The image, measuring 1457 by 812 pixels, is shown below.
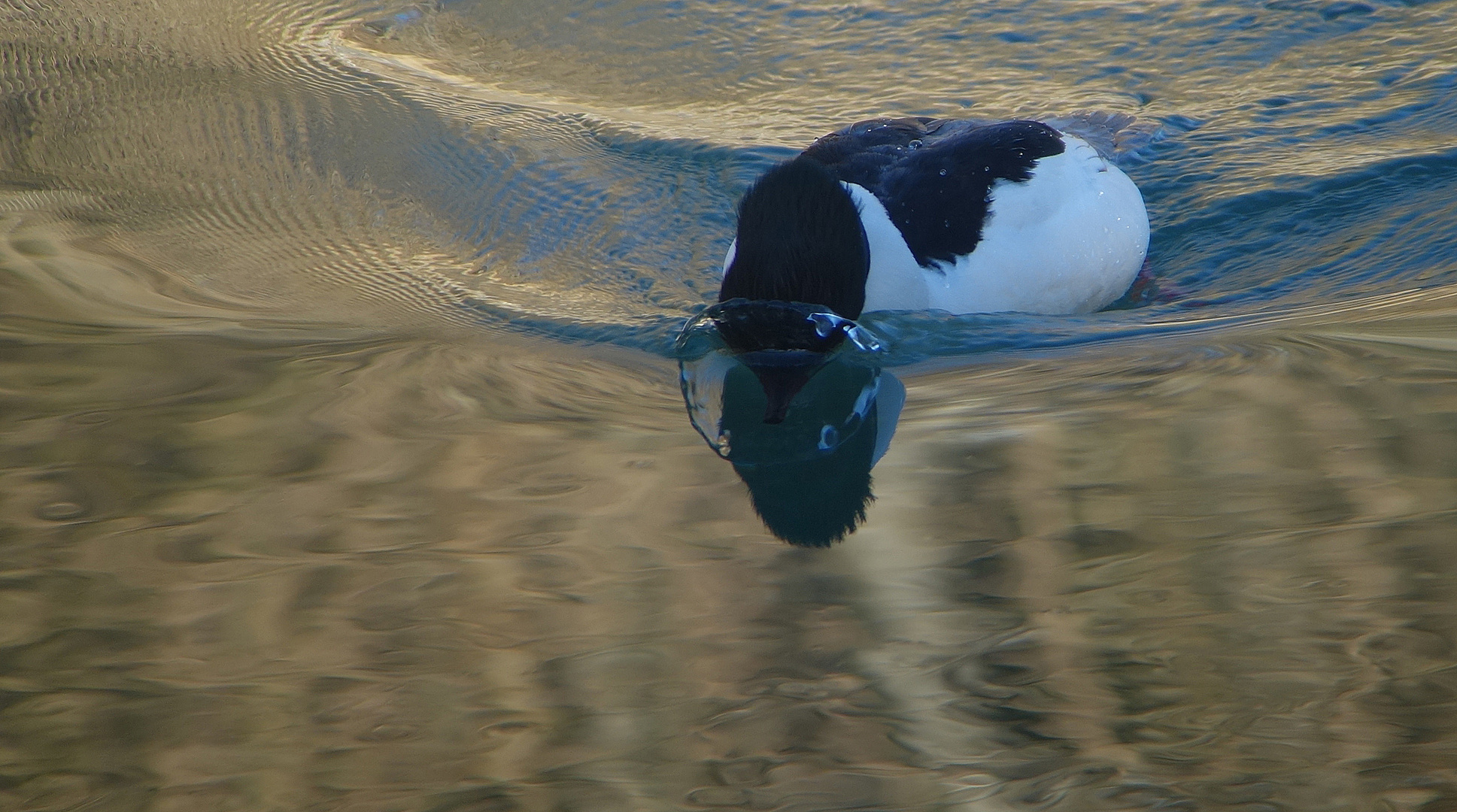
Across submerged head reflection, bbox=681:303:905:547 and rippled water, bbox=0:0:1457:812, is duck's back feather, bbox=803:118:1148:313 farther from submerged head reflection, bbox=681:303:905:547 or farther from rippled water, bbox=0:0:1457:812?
submerged head reflection, bbox=681:303:905:547

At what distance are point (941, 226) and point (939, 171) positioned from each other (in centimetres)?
21

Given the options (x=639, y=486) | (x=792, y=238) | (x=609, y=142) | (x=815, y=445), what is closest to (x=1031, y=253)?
(x=792, y=238)

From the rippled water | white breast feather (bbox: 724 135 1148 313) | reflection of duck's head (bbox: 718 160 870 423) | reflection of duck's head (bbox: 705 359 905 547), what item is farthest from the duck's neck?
the rippled water

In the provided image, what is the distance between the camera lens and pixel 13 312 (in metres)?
3.69

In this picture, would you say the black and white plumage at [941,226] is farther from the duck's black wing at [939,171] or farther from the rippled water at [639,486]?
the rippled water at [639,486]

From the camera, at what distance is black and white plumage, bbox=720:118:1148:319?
10.2 feet

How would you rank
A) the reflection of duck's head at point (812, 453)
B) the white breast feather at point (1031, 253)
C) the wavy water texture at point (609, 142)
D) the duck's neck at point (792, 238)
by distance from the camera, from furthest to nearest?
the wavy water texture at point (609, 142), the white breast feather at point (1031, 253), the duck's neck at point (792, 238), the reflection of duck's head at point (812, 453)

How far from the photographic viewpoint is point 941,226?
3531mm

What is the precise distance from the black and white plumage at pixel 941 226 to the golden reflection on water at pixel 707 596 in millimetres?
316

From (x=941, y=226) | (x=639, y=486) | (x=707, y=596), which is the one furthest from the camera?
(x=941, y=226)

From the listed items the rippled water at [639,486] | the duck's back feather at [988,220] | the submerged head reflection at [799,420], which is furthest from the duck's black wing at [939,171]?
the submerged head reflection at [799,420]

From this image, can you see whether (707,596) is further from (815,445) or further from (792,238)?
(792,238)

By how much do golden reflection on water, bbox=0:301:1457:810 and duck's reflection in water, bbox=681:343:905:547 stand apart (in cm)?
7

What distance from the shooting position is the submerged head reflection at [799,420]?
2783 millimetres
